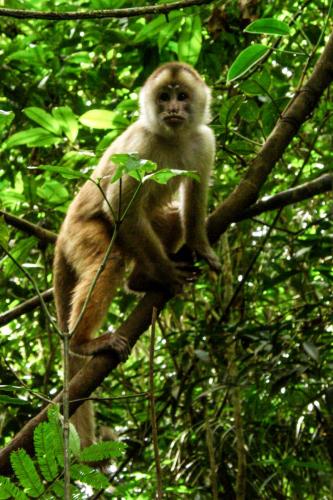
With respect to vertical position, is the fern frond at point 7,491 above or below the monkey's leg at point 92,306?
below

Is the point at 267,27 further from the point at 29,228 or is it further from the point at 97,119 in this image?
the point at 29,228

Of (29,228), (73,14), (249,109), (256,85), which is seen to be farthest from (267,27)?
(29,228)

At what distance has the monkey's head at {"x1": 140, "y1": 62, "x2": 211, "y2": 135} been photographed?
181 inches

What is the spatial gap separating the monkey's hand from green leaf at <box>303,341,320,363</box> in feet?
3.38

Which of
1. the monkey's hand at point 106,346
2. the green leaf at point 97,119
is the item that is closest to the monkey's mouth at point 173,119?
the green leaf at point 97,119

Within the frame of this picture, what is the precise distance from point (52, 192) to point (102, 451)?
3.03 meters

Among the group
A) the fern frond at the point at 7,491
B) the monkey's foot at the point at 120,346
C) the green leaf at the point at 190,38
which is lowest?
the fern frond at the point at 7,491

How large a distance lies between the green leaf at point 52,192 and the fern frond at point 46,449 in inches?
116

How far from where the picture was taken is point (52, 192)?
4.58m

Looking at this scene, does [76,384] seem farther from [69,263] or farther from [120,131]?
[120,131]

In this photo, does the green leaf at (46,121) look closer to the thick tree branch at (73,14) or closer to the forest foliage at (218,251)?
the forest foliage at (218,251)

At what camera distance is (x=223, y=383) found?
4.59 m

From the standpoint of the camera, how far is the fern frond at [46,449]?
1.71 meters

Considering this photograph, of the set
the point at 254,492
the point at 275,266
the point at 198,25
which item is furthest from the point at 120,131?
the point at 254,492
